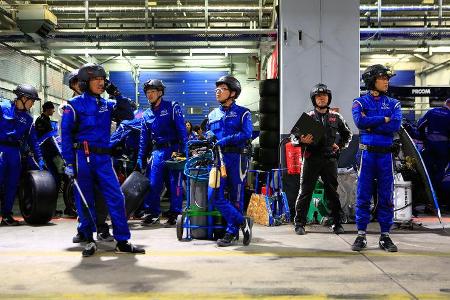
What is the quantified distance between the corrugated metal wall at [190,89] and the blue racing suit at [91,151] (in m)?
13.1

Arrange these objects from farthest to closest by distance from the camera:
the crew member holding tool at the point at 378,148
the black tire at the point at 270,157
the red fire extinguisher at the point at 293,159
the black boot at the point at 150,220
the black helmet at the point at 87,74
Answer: the black tire at the point at 270,157
the red fire extinguisher at the point at 293,159
the black boot at the point at 150,220
the crew member holding tool at the point at 378,148
the black helmet at the point at 87,74

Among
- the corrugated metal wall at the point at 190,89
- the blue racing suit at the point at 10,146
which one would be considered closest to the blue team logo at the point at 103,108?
the blue racing suit at the point at 10,146

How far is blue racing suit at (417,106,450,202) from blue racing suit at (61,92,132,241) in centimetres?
624

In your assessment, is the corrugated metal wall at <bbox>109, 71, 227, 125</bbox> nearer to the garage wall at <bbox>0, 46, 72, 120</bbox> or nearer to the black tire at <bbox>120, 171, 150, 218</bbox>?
the garage wall at <bbox>0, 46, 72, 120</bbox>

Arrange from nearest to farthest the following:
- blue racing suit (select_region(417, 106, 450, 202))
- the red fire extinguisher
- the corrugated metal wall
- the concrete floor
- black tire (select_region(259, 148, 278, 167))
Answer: the concrete floor
the red fire extinguisher
black tire (select_region(259, 148, 278, 167))
blue racing suit (select_region(417, 106, 450, 202))
the corrugated metal wall

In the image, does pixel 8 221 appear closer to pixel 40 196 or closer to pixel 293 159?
pixel 40 196

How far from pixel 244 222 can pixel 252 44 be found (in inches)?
329

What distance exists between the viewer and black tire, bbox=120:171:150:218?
654 centimetres

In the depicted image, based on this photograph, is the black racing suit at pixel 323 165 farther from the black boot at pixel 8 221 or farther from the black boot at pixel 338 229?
the black boot at pixel 8 221

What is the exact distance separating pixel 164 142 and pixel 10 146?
214 centimetres

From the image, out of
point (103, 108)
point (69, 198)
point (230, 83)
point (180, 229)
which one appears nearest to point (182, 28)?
point (69, 198)

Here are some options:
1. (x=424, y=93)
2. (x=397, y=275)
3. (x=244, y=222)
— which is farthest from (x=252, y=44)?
(x=397, y=275)

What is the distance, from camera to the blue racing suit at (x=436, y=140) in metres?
8.96

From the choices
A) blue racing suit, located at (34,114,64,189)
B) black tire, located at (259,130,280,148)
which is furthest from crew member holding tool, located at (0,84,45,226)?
black tire, located at (259,130,280,148)
